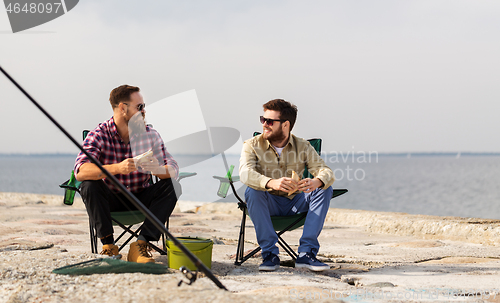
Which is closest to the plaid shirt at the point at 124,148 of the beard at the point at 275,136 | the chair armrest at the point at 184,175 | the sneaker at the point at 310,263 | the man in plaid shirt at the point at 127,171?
the man in plaid shirt at the point at 127,171

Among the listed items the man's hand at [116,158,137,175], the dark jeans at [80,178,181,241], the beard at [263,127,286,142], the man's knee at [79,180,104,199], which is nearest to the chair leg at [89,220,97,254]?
the dark jeans at [80,178,181,241]

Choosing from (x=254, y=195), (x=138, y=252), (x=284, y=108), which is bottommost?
(x=138, y=252)

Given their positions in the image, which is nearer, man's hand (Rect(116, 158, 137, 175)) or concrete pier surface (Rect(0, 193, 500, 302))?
concrete pier surface (Rect(0, 193, 500, 302))

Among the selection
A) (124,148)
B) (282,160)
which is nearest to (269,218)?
(282,160)

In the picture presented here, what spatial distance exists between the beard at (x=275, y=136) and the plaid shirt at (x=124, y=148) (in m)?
0.63

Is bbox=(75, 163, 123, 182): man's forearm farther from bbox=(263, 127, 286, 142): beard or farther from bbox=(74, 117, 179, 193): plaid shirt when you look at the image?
bbox=(263, 127, 286, 142): beard

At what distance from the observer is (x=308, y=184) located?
2.69 metres

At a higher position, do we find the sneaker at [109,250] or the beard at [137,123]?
the beard at [137,123]

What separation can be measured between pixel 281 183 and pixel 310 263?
0.51 m

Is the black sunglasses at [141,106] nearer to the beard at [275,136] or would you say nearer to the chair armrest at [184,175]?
the chair armrest at [184,175]

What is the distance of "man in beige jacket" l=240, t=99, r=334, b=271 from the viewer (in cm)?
268

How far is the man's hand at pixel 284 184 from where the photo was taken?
2666 millimetres

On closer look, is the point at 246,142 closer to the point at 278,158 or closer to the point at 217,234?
the point at 278,158

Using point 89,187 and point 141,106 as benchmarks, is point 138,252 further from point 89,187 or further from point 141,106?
point 141,106
